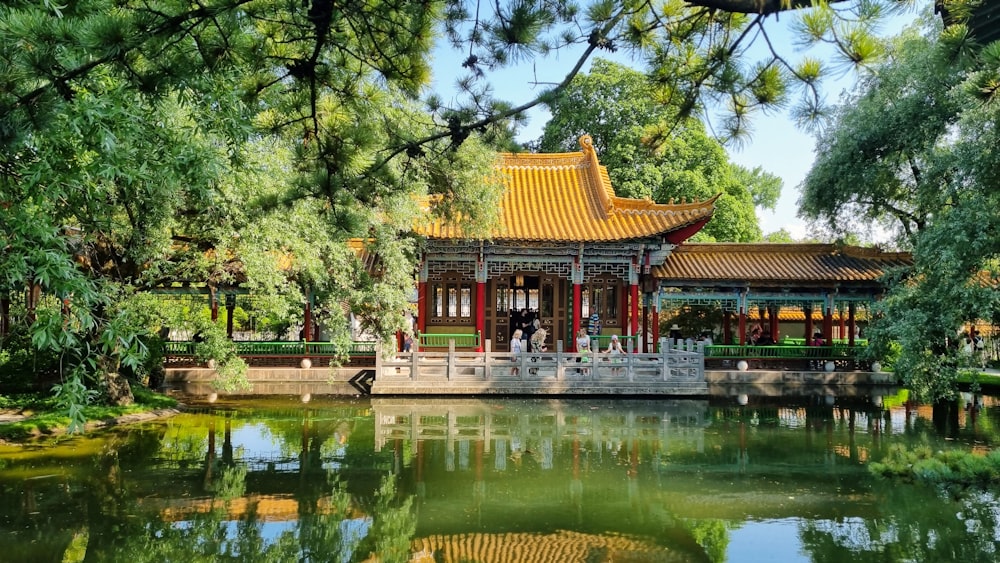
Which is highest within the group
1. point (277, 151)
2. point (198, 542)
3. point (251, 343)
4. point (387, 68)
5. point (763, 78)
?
point (277, 151)

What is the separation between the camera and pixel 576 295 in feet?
57.2

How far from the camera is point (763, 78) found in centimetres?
385

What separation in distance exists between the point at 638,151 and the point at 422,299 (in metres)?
10.7

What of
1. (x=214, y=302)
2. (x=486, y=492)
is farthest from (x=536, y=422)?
(x=214, y=302)

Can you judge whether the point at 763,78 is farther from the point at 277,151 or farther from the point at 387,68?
the point at 277,151

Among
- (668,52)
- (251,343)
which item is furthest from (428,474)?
(251,343)

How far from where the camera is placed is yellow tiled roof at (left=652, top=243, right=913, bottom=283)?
57.5 feet

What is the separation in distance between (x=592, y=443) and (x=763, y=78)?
264 inches

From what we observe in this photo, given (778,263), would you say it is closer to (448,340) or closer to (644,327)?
(644,327)

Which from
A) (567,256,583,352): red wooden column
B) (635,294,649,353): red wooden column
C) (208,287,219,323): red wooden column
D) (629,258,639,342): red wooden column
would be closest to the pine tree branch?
(629,258,639,342): red wooden column

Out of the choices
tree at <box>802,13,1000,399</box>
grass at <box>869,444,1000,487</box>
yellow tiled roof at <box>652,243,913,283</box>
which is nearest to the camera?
grass at <box>869,444,1000,487</box>

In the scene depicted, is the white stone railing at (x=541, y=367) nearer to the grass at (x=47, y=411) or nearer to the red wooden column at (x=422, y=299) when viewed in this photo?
the red wooden column at (x=422, y=299)

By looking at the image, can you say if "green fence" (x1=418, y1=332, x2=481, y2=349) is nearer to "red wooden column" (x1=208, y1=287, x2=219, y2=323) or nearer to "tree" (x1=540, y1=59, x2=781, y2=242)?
"red wooden column" (x1=208, y1=287, x2=219, y2=323)

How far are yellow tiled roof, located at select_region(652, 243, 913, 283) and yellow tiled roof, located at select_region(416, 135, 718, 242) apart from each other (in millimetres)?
1697
